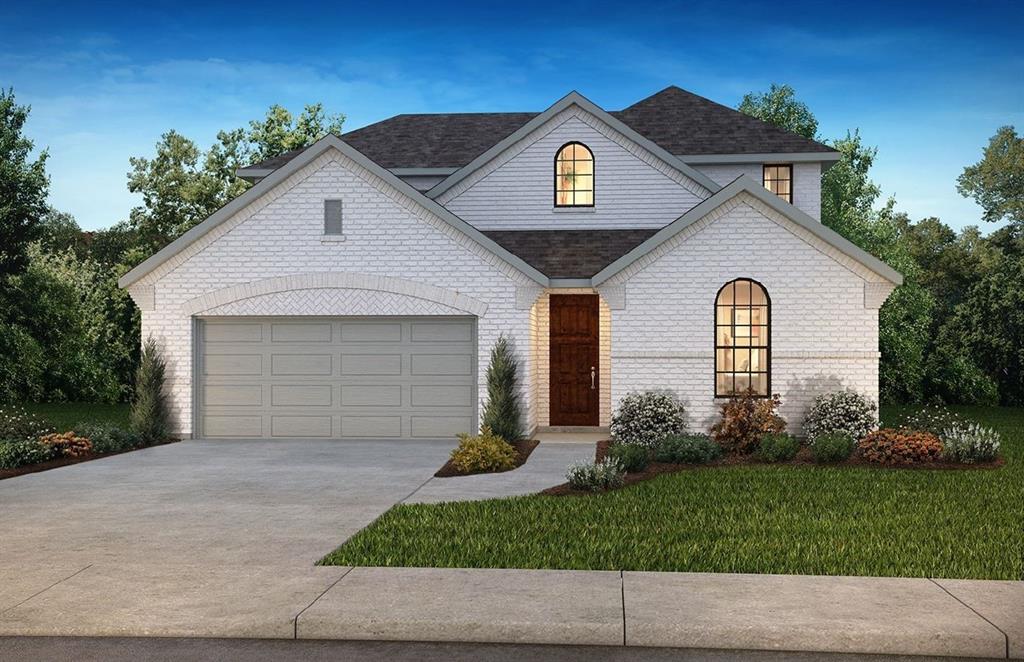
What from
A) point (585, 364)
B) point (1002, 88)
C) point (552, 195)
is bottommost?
point (585, 364)

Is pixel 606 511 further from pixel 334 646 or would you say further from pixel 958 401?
pixel 958 401

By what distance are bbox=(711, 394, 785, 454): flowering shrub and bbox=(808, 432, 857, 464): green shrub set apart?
0.95 meters

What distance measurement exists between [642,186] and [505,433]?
7.61 metres

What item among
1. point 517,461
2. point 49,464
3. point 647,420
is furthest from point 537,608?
point 49,464

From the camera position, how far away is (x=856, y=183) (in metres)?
45.4

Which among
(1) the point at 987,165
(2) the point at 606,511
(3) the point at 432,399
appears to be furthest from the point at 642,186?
(1) the point at 987,165

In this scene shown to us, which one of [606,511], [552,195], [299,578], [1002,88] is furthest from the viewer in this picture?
[1002,88]

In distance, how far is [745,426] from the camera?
17812 mm

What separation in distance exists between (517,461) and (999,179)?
50416 millimetres

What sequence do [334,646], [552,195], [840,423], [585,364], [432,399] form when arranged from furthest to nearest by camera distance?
[552,195]
[585,364]
[432,399]
[840,423]
[334,646]

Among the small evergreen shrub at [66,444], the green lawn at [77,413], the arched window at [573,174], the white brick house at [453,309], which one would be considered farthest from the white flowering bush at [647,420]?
the green lawn at [77,413]

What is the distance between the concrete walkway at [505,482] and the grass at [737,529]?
707 mm

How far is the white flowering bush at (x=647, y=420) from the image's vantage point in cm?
1898

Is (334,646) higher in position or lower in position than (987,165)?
lower
